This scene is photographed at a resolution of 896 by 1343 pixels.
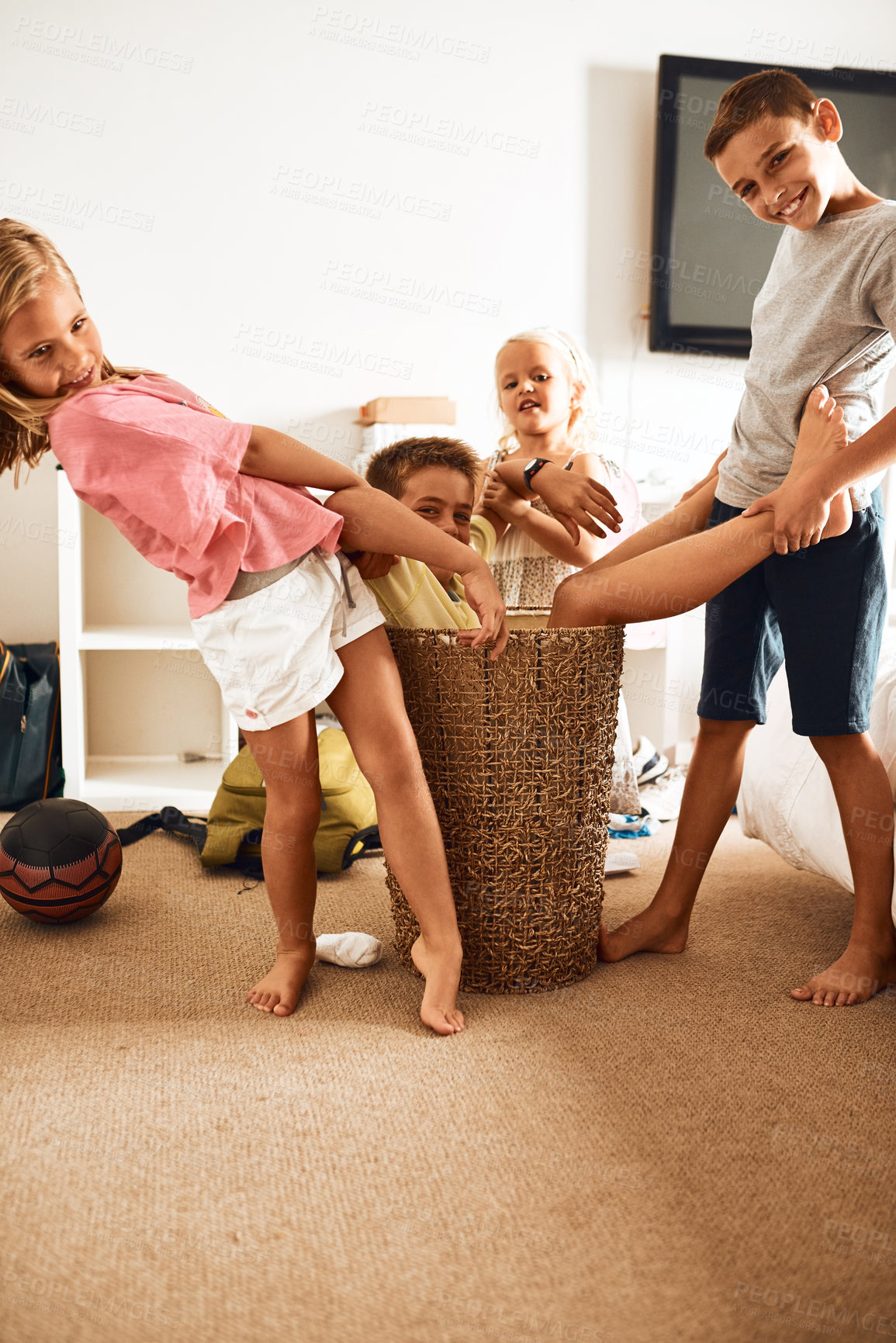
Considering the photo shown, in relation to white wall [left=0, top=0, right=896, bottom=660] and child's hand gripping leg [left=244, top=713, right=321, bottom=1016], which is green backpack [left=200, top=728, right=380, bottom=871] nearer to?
child's hand gripping leg [left=244, top=713, right=321, bottom=1016]

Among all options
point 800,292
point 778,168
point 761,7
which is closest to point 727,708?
point 800,292

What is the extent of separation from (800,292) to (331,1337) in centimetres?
118

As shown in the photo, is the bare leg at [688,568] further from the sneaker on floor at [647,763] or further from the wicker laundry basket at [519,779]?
the sneaker on floor at [647,763]

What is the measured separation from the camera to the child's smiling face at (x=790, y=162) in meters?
1.12

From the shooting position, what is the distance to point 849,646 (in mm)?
1214

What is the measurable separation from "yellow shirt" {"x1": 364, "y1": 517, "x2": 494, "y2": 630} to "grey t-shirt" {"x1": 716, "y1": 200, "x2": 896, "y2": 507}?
1.31 feet

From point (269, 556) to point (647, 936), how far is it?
74cm

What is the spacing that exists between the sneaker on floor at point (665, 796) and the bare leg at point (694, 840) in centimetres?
79

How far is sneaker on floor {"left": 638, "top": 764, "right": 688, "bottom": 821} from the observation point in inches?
86.7

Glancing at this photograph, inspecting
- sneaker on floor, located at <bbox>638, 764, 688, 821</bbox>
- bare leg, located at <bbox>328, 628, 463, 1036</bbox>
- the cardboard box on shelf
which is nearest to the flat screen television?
the cardboard box on shelf

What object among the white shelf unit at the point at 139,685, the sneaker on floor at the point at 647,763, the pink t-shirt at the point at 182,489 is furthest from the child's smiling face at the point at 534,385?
the white shelf unit at the point at 139,685

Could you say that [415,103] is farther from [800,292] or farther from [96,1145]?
[96,1145]

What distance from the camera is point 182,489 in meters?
1.04

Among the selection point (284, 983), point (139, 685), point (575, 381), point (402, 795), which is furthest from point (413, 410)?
point (284, 983)
